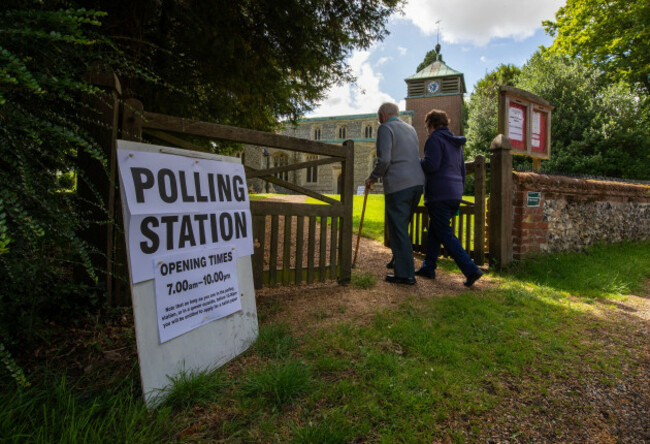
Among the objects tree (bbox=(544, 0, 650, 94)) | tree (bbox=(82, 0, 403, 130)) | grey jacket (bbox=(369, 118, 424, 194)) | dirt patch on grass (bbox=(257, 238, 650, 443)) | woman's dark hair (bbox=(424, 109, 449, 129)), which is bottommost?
dirt patch on grass (bbox=(257, 238, 650, 443))

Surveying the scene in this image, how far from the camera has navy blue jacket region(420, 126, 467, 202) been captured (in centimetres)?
399

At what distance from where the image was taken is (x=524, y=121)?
543 centimetres

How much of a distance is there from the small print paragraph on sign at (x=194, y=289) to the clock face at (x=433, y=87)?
40.6 meters

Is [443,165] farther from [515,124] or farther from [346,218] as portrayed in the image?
[515,124]

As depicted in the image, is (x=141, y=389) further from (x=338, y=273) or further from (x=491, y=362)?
(x=338, y=273)

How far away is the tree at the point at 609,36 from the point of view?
666 inches

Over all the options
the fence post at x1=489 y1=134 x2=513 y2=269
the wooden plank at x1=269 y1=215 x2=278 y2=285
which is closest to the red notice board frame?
the fence post at x1=489 y1=134 x2=513 y2=269

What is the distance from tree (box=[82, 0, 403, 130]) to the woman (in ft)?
6.13

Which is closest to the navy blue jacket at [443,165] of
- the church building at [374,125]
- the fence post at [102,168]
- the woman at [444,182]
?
the woman at [444,182]

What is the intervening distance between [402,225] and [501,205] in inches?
70.4

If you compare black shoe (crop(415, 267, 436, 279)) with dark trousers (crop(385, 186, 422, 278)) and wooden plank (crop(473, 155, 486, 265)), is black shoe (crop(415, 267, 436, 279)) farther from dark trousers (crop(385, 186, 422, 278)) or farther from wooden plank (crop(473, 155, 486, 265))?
wooden plank (crop(473, 155, 486, 265))

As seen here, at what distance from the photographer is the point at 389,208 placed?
155 inches

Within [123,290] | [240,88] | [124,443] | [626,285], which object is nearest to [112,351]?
[123,290]

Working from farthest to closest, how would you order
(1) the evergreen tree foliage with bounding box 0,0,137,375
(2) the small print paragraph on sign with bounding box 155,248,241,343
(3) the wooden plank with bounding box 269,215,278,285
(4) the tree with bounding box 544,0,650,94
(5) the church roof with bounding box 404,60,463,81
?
(5) the church roof with bounding box 404,60,463,81, (4) the tree with bounding box 544,0,650,94, (3) the wooden plank with bounding box 269,215,278,285, (2) the small print paragraph on sign with bounding box 155,248,241,343, (1) the evergreen tree foliage with bounding box 0,0,137,375
